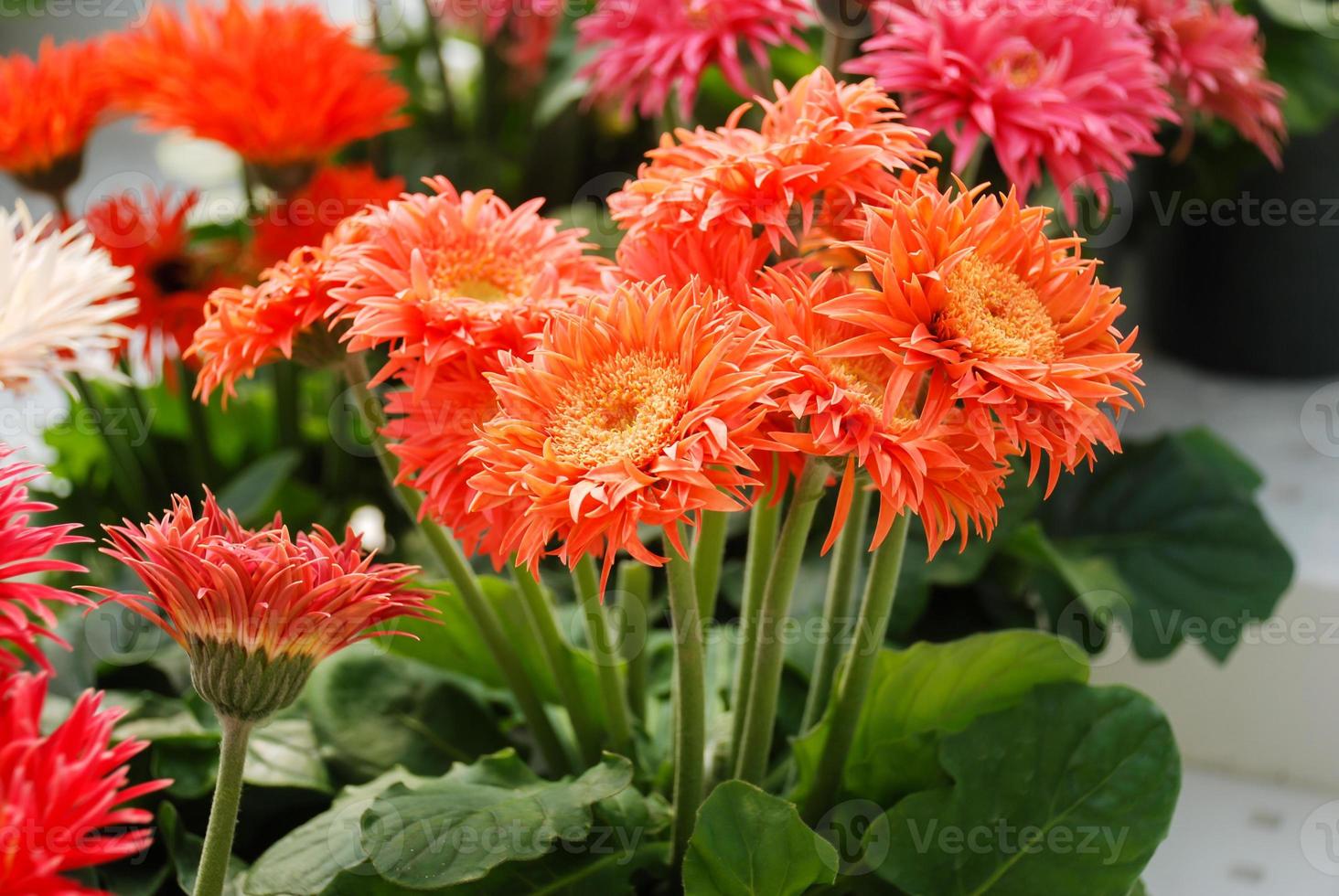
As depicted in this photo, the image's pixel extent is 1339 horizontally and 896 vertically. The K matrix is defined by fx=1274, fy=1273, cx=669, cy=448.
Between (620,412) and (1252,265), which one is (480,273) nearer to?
(620,412)

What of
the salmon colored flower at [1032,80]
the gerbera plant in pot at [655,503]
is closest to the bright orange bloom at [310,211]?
the gerbera plant in pot at [655,503]

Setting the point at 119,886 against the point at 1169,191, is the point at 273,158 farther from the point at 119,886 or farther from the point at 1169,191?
the point at 1169,191

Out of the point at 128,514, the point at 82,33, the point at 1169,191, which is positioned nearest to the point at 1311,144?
the point at 1169,191

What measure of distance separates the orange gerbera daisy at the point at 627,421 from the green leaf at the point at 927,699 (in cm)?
23

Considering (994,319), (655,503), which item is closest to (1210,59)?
(994,319)

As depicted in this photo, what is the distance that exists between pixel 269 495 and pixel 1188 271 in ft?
2.57

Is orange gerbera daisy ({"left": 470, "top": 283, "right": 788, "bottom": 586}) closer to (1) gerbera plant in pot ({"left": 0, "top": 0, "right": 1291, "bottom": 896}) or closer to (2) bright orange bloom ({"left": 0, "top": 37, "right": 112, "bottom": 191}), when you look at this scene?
(1) gerbera plant in pot ({"left": 0, "top": 0, "right": 1291, "bottom": 896})

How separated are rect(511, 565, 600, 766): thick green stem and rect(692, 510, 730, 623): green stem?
67 millimetres

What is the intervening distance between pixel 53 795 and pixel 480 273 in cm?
23

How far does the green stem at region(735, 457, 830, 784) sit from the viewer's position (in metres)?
0.43

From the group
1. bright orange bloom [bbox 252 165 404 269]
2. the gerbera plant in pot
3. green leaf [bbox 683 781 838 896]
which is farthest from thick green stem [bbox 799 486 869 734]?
bright orange bloom [bbox 252 165 404 269]

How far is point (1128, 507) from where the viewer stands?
868mm

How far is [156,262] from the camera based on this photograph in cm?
78

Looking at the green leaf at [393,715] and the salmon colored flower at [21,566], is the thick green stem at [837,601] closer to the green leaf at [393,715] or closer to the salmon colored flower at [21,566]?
the green leaf at [393,715]
